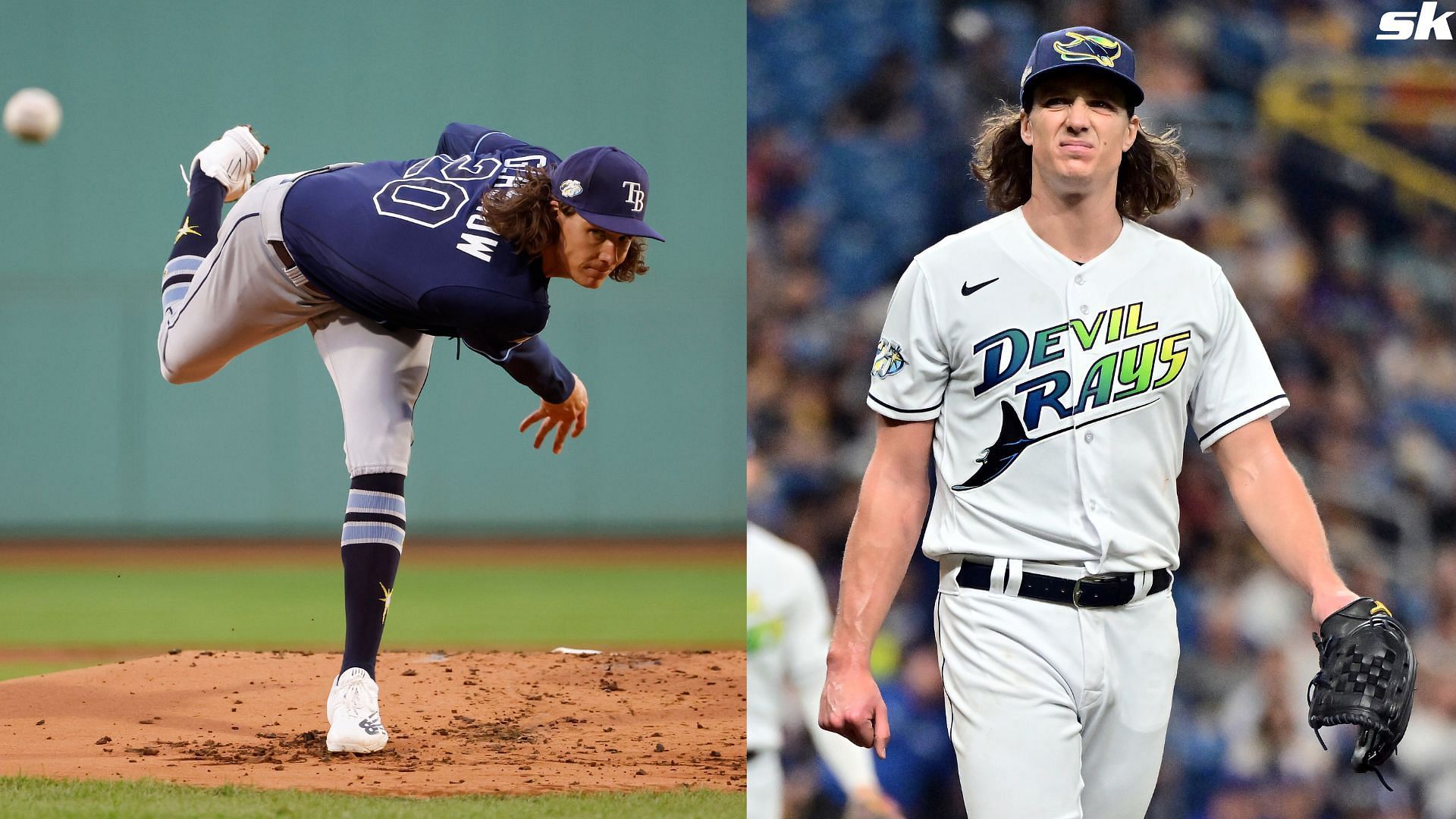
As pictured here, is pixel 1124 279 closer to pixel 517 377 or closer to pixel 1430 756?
pixel 1430 756

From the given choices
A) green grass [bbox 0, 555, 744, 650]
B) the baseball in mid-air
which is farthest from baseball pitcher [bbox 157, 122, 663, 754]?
the baseball in mid-air

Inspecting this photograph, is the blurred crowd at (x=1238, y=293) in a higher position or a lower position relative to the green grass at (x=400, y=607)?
higher

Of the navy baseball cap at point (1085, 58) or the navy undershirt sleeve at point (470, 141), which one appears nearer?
the navy baseball cap at point (1085, 58)

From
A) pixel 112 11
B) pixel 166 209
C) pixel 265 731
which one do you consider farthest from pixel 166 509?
pixel 265 731

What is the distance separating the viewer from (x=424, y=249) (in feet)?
14.4

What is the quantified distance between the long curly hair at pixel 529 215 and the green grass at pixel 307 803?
5.30 ft

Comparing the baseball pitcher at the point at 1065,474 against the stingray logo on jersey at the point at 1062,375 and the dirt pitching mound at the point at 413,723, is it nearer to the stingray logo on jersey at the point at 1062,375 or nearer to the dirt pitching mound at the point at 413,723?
the stingray logo on jersey at the point at 1062,375

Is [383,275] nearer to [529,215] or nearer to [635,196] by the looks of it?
[529,215]

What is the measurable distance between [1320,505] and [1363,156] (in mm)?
955

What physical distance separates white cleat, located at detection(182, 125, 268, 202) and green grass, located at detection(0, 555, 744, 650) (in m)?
3.29

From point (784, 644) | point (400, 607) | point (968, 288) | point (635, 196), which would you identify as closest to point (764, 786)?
point (784, 644)

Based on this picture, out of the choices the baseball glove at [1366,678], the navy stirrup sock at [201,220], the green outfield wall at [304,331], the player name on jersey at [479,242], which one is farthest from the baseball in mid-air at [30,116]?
the baseball glove at [1366,678]

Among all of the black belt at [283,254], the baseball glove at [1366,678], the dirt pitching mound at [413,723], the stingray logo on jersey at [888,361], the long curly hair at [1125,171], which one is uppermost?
the long curly hair at [1125,171]

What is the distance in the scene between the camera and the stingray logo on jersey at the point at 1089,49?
8.49ft
